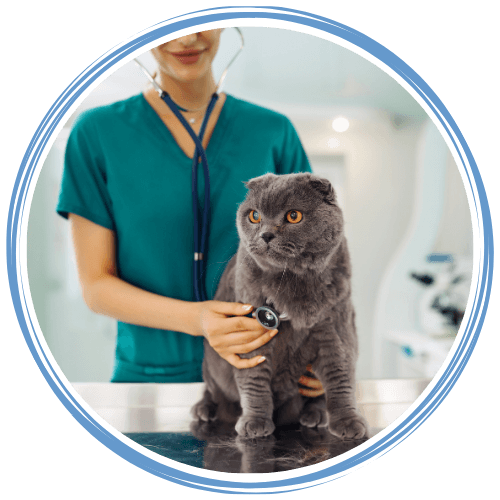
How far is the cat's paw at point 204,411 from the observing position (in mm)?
605

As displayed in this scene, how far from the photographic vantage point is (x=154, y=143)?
631 millimetres

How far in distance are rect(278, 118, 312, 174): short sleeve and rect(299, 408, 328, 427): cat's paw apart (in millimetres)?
356

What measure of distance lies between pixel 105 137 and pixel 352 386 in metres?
0.51

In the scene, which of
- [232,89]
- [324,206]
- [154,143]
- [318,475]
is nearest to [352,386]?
[318,475]

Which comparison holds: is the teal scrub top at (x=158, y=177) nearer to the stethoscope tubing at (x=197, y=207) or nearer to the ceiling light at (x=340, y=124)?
the stethoscope tubing at (x=197, y=207)

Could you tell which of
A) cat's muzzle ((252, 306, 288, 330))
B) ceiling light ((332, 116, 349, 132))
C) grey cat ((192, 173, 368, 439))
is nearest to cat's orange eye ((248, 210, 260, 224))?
grey cat ((192, 173, 368, 439))

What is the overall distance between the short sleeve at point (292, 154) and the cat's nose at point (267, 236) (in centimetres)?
21

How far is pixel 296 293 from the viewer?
0.51 metres

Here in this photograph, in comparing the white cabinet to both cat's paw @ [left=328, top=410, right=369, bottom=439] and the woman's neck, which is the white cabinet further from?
the woman's neck

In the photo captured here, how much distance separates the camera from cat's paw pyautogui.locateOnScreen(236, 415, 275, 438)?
520 millimetres

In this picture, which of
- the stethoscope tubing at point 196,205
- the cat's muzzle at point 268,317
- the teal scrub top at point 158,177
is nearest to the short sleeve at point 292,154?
the teal scrub top at point 158,177

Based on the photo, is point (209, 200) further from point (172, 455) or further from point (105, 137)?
point (172, 455)

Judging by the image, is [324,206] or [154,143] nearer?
[324,206]

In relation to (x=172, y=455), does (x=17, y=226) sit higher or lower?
higher
